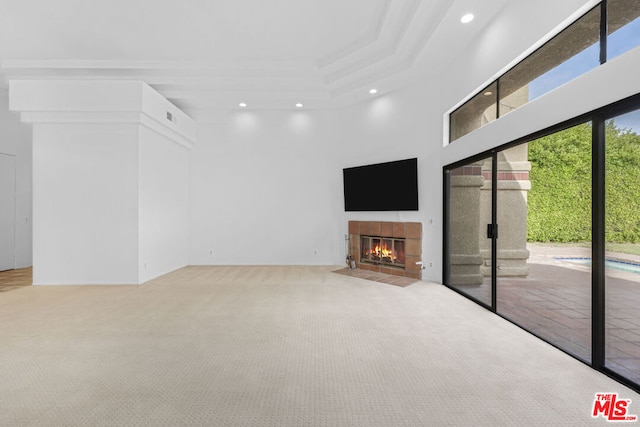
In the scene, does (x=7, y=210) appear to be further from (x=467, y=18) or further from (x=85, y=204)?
(x=467, y=18)

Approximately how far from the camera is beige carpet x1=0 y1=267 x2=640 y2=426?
187 centimetres

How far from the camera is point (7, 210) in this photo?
6527mm

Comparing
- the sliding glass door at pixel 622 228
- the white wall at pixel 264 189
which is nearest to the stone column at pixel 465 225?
the sliding glass door at pixel 622 228

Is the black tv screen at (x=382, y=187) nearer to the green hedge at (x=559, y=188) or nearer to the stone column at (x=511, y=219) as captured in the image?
the stone column at (x=511, y=219)

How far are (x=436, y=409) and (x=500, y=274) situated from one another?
16.1 feet

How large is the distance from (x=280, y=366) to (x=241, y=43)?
15.6 feet

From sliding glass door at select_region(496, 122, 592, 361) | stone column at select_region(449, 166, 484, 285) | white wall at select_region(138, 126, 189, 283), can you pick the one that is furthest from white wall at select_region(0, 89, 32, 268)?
sliding glass door at select_region(496, 122, 592, 361)

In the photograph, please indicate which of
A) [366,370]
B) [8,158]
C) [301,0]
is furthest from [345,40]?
[8,158]

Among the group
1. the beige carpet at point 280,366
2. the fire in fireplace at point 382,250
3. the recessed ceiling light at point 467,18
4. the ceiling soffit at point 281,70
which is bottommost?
the beige carpet at point 280,366

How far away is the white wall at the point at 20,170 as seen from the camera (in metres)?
6.49

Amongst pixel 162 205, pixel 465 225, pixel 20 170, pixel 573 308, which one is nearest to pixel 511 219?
pixel 465 225

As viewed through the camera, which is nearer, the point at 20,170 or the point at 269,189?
the point at 20,170

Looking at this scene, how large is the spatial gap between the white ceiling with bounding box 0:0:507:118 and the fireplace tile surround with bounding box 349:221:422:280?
108 inches

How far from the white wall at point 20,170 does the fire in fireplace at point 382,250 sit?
7.68 metres
